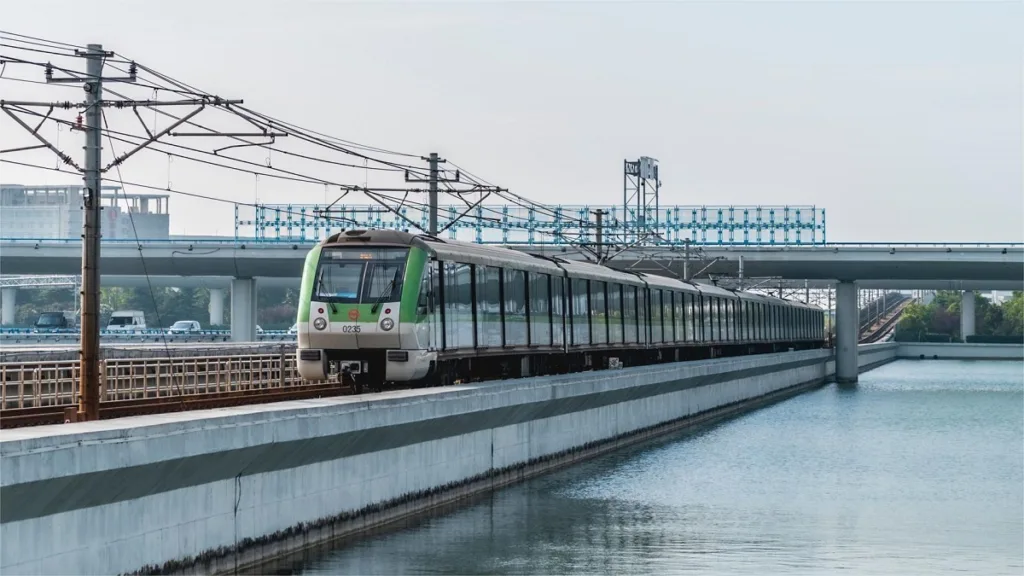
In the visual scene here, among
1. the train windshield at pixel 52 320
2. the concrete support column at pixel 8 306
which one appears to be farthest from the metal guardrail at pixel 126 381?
the concrete support column at pixel 8 306

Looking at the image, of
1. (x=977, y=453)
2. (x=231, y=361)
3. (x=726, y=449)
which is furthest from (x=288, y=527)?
(x=977, y=453)

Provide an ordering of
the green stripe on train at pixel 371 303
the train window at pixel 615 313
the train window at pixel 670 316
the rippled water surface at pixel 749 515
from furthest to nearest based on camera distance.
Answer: the train window at pixel 670 316 → the train window at pixel 615 313 → the green stripe on train at pixel 371 303 → the rippled water surface at pixel 749 515

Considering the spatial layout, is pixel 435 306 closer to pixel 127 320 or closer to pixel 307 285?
pixel 307 285

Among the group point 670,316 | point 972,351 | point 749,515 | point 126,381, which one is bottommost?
point 749,515

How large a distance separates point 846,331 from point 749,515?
207ft

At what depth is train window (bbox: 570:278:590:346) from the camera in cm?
4184

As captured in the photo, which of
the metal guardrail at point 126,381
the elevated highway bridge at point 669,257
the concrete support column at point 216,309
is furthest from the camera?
the concrete support column at point 216,309

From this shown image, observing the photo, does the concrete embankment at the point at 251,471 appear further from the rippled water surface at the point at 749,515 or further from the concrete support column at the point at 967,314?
the concrete support column at the point at 967,314

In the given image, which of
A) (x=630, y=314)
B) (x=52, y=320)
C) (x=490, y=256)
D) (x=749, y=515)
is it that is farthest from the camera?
(x=52, y=320)

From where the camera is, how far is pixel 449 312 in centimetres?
3067

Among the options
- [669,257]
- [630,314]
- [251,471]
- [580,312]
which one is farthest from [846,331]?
[251,471]

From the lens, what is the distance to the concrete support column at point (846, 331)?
286ft

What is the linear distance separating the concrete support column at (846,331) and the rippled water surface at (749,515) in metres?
37.1

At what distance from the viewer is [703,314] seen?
6397 centimetres
